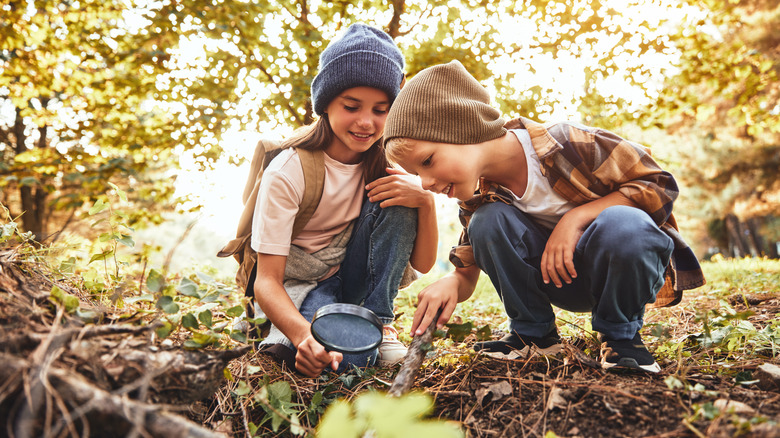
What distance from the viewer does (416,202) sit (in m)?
2.39

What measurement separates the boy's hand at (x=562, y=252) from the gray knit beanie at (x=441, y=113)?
536mm

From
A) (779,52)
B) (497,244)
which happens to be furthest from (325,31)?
(779,52)

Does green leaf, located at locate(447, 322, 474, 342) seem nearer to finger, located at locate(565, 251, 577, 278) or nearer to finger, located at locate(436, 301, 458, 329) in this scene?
finger, located at locate(436, 301, 458, 329)

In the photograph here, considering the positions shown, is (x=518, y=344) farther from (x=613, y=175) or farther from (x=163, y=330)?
(x=163, y=330)

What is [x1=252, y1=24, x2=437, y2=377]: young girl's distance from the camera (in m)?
2.16

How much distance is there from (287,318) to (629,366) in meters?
1.35

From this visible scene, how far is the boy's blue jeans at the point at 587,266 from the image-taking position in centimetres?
166

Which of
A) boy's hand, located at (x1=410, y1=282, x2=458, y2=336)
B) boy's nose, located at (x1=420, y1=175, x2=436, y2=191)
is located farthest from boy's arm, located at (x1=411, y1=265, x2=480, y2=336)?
boy's nose, located at (x1=420, y1=175, x2=436, y2=191)

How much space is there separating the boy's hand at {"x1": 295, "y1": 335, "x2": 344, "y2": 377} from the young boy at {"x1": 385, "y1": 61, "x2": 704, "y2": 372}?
34 centimetres

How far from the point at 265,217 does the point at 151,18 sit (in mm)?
2943

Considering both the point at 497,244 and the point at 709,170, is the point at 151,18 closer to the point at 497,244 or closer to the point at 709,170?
the point at 497,244

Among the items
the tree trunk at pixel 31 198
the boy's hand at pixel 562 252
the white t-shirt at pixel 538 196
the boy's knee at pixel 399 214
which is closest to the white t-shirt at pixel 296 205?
the boy's knee at pixel 399 214

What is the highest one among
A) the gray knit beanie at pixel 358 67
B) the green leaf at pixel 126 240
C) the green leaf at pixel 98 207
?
the gray knit beanie at pixel 358 67

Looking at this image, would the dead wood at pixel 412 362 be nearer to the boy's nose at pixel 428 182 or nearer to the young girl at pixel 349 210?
the young girl at pixel 349 210
